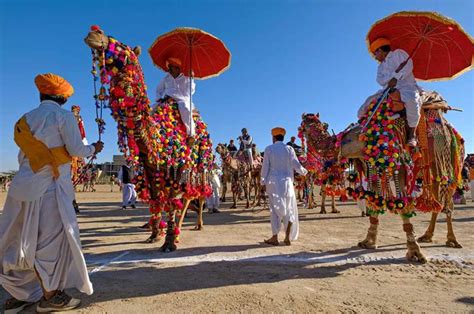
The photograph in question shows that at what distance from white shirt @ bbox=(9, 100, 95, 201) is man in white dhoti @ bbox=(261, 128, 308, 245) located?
425 cm

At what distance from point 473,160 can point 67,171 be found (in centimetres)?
2045

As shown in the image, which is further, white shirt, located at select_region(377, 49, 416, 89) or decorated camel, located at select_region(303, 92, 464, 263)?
white shirt, located at select_region(377, 49, 416, 89)

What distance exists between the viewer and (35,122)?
10.5 ft

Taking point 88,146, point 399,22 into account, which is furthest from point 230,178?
point 88,146

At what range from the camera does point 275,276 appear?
14.1ft

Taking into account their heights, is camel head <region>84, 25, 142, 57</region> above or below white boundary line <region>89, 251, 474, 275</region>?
above

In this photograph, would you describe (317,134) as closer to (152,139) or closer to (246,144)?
(152,139)

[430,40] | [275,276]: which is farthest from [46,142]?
[430,40]

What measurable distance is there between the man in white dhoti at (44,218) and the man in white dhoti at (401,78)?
461 centimetres

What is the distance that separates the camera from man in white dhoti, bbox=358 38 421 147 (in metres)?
4.93

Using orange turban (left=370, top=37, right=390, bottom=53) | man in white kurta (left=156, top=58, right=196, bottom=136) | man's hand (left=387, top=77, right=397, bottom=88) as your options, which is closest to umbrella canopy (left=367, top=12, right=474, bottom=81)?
orange turban (left=370, top=37, right=390, bottom=53)

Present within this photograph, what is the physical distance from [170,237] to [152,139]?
72.0 inches

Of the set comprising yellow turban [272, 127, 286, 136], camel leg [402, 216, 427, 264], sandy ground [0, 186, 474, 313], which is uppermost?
yellow turban [272, 127, 286, 136]

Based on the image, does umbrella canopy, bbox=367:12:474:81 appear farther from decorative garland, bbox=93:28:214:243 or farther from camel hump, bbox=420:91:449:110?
decorative garland, bbox=93:28:214:243
